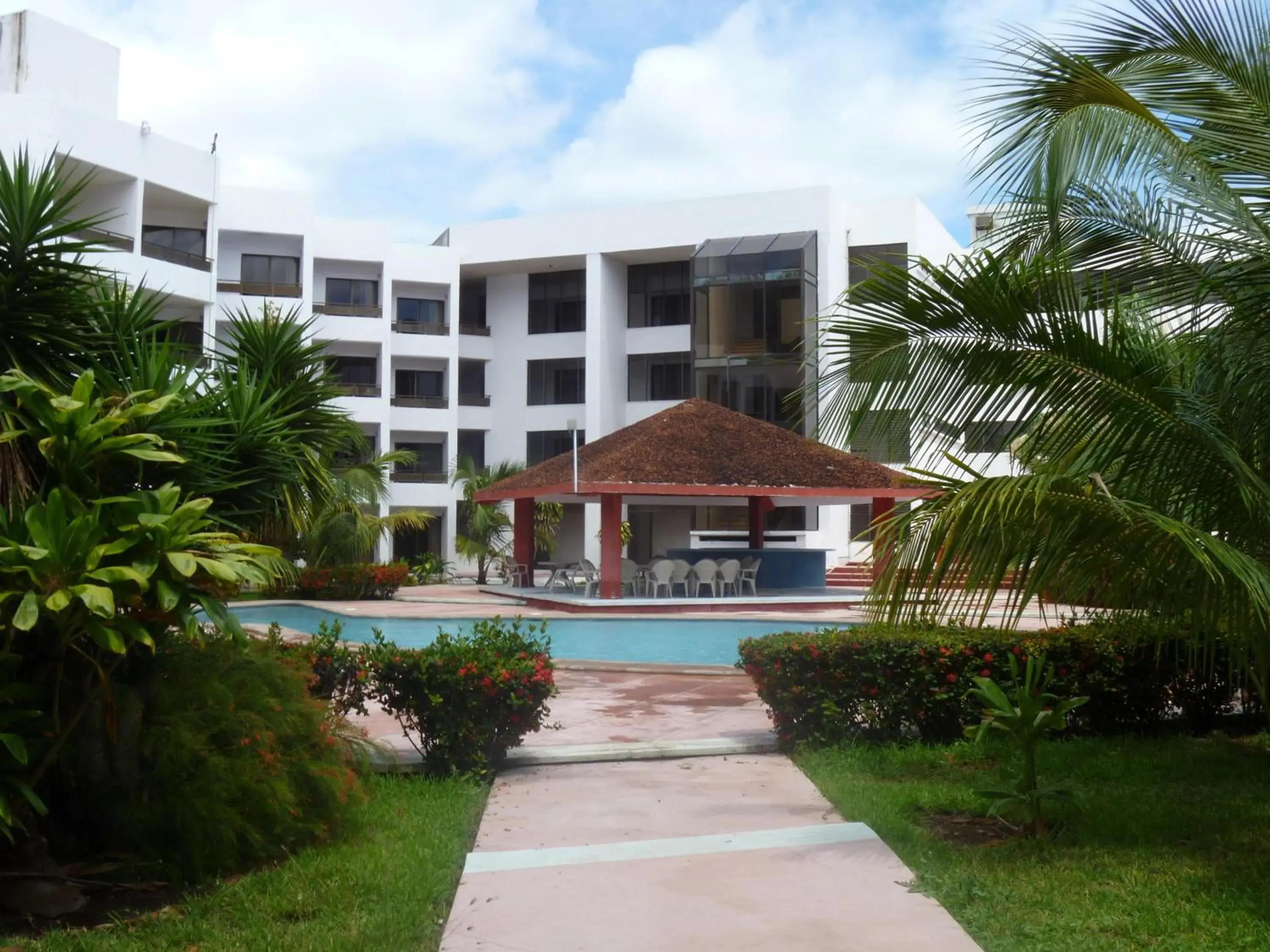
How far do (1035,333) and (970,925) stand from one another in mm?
2631

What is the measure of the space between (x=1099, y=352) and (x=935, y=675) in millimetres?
3227

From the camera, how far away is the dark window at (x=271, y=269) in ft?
117

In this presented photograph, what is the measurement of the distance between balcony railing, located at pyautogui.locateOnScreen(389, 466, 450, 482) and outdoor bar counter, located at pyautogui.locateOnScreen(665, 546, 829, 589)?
39.0 ft

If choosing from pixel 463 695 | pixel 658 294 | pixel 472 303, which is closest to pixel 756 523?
pixel 658 294

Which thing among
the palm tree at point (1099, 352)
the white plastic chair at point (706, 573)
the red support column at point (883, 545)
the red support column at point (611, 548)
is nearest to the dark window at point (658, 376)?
the white plastic chair at point (706, 573)

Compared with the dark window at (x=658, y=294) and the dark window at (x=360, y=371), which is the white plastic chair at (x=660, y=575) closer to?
the dark window at (x=658, y=294)

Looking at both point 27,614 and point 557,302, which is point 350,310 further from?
point 27,614

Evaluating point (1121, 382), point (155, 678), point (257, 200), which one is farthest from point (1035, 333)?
point (257, 200)

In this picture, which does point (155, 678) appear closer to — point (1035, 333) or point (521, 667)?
point (521, 667)

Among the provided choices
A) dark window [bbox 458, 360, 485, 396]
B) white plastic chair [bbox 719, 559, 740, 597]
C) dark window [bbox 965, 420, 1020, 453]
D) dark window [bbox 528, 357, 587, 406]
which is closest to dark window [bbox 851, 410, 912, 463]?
dark window [bbox 965, 420, 1020, 453]

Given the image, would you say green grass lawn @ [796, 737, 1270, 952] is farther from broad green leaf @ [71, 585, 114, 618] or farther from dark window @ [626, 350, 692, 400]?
dark window @ [626, 350, 692, 400]

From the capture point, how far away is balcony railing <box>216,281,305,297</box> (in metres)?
35.0

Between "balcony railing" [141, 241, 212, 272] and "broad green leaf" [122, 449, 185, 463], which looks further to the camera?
"balcony railing" [141, 241, 212, 272]

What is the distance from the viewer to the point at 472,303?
1630 inches
